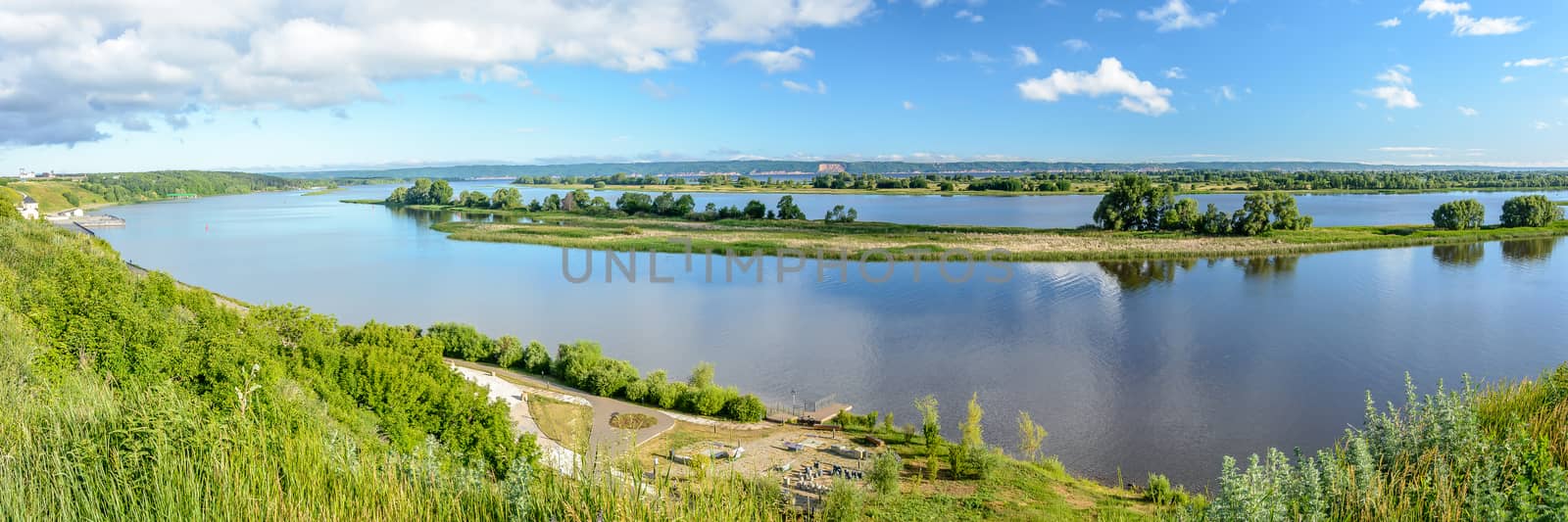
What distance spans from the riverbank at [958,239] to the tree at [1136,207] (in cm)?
184

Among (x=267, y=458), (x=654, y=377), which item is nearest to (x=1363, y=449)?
(x=267, y=458)

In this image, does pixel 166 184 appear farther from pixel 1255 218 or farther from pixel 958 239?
pixel 1255 218

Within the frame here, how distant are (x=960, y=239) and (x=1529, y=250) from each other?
30504mm

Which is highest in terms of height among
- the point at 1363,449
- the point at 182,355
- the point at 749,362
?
the point at 1363,449

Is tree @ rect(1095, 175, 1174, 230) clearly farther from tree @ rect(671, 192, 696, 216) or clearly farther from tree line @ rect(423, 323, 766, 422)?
tree line @ rect(423, 323, 766, 422)

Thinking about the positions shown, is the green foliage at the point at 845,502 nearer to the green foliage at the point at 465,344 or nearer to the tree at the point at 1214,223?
the green foliage at the point at 465,344

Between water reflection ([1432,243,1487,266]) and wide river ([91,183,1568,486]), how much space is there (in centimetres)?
34

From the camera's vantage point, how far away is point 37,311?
10.8m

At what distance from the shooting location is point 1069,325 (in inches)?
986

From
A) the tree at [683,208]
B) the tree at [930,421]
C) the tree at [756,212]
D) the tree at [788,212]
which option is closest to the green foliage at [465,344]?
the tree at [930,421]

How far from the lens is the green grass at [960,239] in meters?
41.4

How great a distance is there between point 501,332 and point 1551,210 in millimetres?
65555

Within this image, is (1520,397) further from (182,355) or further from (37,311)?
(37,311)

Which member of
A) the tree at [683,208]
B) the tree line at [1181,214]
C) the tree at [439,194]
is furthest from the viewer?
the tree at [439,194]
